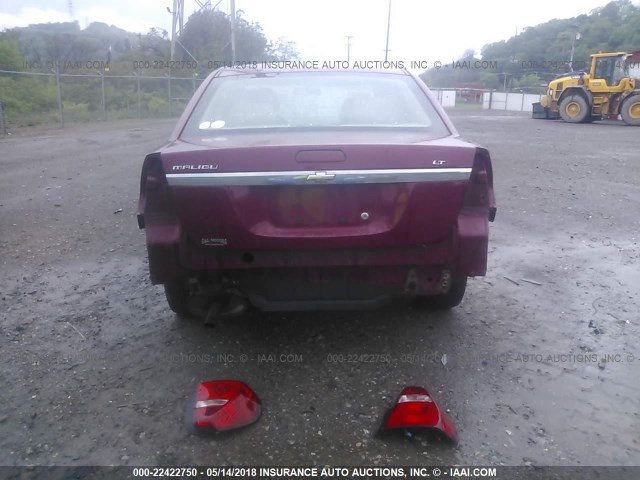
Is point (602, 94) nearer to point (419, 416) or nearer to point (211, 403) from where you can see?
point (419, 416)

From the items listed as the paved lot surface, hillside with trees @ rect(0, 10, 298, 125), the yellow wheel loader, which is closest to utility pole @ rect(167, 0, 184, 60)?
hillside with trees @ rect(0, 10, 298, 125)

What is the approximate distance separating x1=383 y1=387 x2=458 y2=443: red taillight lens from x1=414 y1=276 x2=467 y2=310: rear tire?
101cm

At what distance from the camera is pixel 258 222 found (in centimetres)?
286

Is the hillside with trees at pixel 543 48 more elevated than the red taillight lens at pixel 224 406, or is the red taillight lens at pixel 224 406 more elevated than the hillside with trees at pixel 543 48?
the hillside with trees at pixel 543 48

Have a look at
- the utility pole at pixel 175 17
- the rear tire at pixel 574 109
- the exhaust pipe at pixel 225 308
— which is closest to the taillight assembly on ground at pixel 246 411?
the exhaust pipe at pixel 225 308

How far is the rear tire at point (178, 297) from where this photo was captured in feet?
10.9

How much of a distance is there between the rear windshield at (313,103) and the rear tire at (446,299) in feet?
3.02

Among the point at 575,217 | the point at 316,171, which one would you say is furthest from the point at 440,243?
the point at 575,217

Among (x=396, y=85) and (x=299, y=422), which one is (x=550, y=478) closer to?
(x=299, y=422)

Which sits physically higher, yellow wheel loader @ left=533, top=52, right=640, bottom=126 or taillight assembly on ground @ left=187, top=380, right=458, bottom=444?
yellow wheel loader @ left=533, top=52, right=640, bottom=126

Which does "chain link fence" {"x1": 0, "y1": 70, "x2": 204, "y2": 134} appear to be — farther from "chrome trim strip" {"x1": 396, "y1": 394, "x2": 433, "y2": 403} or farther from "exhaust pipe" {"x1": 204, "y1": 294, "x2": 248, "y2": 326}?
"chrome trim strip" {"x1": 396, "y1": 394, "x2": 433, "y2": 403}

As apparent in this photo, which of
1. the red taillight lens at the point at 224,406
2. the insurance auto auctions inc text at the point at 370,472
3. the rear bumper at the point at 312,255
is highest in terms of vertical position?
the rear bumper at the point at 312,255

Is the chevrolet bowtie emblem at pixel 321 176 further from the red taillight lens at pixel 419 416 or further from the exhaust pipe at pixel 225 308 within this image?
the red taillight lens at pixel 419 416

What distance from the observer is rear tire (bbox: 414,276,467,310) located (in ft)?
12.0
